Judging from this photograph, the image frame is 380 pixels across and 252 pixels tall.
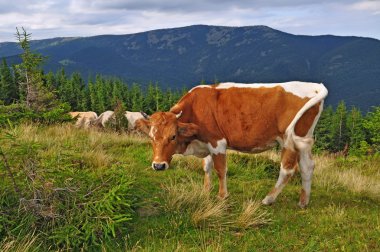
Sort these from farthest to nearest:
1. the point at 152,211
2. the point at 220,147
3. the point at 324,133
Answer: the point at 324,133, the point at 220,147, the point at 152,211

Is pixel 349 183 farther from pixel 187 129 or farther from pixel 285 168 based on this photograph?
pixel 187 129

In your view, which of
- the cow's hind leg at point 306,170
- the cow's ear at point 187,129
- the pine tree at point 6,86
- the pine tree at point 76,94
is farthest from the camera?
the pine tree at point 76,94

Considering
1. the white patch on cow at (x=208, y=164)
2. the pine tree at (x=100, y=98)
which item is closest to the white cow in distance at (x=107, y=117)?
the white patch on cow at (x=208, y=164)

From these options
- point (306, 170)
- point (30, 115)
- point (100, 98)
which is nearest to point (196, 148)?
point (306, 170)

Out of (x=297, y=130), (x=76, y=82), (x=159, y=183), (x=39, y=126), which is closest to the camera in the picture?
(x=297, y=130)

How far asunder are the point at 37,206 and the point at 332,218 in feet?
17.4

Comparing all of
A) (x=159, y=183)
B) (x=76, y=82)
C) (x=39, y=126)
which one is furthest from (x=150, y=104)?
(x=159, y=183)

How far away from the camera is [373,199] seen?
923 centimetres

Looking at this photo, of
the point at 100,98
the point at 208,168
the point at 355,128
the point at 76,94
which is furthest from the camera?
the point at 76,94

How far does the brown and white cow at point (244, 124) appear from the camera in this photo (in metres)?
7.78

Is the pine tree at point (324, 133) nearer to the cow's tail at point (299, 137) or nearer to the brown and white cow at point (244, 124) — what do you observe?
the brown and white cow at point (244, 124)

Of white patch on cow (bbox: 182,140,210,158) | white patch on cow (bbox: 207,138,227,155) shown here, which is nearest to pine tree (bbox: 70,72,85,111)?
white patch on cow (bbox: 182,140,210,158)

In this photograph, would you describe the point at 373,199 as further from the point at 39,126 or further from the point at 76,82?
the point at 76,82

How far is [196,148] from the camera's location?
8.62 metres
